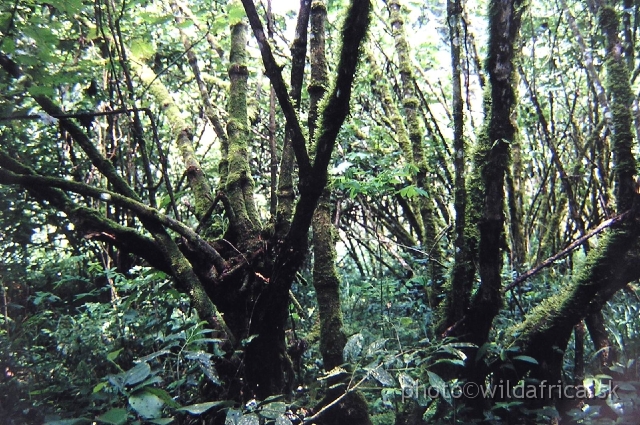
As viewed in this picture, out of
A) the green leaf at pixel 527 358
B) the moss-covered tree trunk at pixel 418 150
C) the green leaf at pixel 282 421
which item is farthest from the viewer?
the moss-covered tree trunk at pixel 418 150

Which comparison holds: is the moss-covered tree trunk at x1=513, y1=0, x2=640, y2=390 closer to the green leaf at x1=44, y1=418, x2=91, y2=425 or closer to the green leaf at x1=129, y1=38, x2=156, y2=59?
the green leaf at x1=44, y1=418, x2=91, y2=425

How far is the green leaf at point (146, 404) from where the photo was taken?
158 cm

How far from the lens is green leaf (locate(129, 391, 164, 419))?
1583 mm

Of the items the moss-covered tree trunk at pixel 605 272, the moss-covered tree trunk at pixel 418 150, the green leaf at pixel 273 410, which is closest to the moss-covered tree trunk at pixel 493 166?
the moss-covered tree trunk at pixel 605 272

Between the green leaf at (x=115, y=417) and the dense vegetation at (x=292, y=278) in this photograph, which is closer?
the green leaf at (x=115, y=417)

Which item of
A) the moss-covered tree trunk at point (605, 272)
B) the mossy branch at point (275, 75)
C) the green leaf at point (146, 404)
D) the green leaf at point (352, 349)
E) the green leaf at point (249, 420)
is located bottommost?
the green leaf at point (249, 420)

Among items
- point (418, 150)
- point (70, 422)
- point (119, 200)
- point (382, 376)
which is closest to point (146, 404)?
point (70, 422)

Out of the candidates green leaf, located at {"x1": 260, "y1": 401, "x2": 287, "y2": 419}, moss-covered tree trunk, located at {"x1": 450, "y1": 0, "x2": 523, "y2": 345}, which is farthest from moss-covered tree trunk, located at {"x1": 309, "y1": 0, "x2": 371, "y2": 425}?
green leaf, located at {"x1": 260, "y1": 401, "x2": 287, "y2": 419}

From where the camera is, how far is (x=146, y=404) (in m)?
1.62

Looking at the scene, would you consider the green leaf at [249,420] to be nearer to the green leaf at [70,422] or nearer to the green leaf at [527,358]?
the green leaf at [70,422]

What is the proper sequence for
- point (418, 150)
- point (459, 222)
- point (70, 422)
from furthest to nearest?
point (418, 150), point (459, 222), point (70, 422)

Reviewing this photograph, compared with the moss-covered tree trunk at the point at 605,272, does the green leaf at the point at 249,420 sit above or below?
below

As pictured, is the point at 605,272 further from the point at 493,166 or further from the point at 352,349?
the point at 352,349

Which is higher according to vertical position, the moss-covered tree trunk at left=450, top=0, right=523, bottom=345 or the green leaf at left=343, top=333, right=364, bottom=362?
the moss-covered tree trunk at left=450, top=0, right=523, bottom=345
